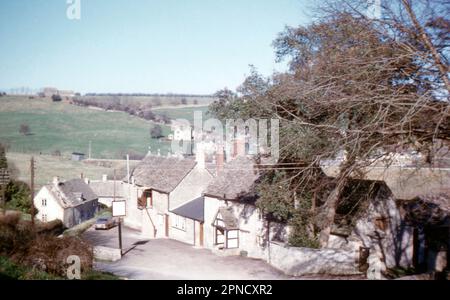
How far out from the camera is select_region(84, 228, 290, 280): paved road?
16969 mm

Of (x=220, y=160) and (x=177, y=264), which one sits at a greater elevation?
(x=220, y=160)

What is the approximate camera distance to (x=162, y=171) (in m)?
35.1

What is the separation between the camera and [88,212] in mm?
41000

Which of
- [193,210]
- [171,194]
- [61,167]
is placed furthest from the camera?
[61,167]

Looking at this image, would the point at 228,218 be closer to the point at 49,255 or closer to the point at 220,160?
the point at 220,160

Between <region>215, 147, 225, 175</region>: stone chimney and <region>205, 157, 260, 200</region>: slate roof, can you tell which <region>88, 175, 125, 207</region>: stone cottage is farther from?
<region>205, 157, 260, 200</region>: slate roof

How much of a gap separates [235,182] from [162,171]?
1106 centimetres

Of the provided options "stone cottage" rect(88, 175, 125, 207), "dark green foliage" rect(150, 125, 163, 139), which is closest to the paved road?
"dark green foliage" rect(150, 125, 163, 139)

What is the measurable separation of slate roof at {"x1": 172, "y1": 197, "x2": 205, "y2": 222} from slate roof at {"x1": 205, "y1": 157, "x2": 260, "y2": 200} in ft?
7.58

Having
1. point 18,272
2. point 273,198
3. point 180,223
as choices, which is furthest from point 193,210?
point 18,272

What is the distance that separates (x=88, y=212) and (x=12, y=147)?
10.0 metres

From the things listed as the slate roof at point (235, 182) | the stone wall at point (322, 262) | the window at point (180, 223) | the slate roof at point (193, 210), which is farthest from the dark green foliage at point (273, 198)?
the window at point (180, 223)
